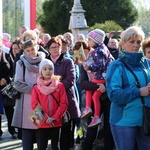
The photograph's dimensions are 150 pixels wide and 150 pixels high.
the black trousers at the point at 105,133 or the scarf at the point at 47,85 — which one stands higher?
the scarf at the point at 47,85

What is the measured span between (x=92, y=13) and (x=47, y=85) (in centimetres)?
2234

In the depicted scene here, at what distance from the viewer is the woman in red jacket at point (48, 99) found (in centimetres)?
562

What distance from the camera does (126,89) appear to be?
4.17m

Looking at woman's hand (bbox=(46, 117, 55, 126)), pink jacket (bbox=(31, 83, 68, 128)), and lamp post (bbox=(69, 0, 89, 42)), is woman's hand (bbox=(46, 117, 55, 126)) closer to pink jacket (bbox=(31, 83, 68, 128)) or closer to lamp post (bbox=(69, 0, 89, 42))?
pink jacket (bbox=(31, 83, 68, 128))

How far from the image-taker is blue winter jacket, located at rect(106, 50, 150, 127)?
4.16 m

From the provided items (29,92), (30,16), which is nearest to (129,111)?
(29,92)

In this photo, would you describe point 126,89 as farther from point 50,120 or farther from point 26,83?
point 26,83

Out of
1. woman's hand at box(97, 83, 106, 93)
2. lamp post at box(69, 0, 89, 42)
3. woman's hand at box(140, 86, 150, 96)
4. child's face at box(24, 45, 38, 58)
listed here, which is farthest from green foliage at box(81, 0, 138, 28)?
woman's hand at box(140, 86, 150, 96)

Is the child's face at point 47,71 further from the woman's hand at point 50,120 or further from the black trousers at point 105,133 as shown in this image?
the black trousers at point 105,133

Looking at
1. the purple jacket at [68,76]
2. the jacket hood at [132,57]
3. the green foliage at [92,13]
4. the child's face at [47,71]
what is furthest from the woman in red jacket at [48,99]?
the green foliage at [92,13]

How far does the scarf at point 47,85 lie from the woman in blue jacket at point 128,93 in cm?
146

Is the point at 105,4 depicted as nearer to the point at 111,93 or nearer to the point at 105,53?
the point at 105,53

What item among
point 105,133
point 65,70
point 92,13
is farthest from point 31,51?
point 92,13

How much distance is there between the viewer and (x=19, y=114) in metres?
6.02
